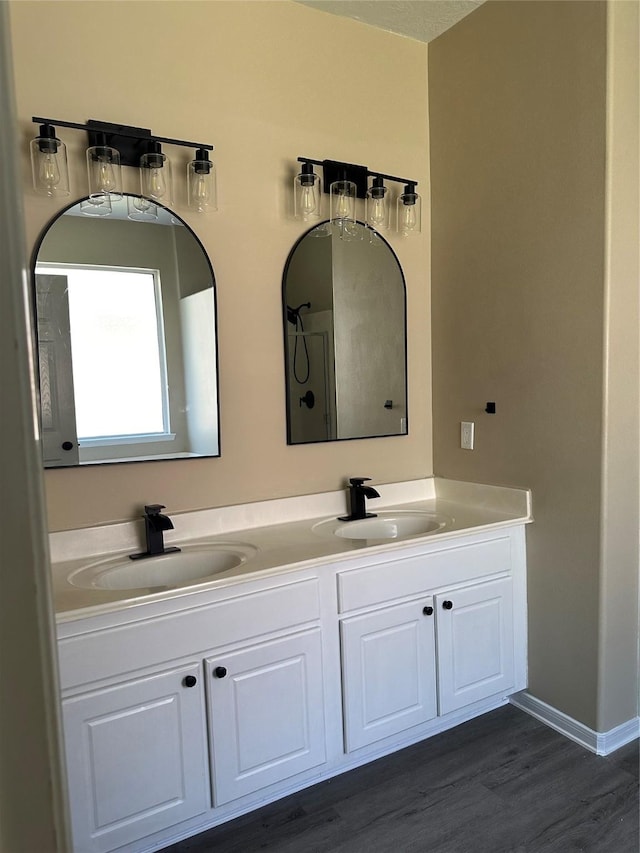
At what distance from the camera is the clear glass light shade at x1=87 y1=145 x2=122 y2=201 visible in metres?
1.88

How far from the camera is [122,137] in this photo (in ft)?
6.30

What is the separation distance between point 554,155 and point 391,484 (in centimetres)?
144

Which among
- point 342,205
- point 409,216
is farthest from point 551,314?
point 342,205

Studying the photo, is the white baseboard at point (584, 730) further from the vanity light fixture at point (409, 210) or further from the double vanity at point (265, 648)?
the vanity light fixture at point (409, 210)

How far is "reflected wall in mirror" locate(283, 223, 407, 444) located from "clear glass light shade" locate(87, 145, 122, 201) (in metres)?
0.71

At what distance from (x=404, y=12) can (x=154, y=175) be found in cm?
128

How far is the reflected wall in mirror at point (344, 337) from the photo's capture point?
236cm

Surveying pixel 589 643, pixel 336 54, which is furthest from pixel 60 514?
pixel 336 54

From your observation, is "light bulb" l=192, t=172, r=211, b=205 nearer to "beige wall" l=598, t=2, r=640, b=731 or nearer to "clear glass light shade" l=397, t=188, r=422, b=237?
"clear glass light shade" l=397, t=188, r=422, b=237

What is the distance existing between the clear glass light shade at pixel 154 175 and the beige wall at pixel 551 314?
125 centimetres

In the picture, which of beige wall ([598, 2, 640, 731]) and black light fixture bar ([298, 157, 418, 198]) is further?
black light fixture bar ([298, 157, 418, 198])

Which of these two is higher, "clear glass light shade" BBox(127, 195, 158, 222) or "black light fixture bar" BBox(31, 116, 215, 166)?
"black light fixture bar" BBox(31, 116, 215, 166)

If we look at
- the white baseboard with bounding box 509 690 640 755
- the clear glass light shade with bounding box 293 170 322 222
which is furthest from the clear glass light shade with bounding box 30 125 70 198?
the white baseboard with bounding box 509 690 640 755

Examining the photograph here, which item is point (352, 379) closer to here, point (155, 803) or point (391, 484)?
point (391, 484)
